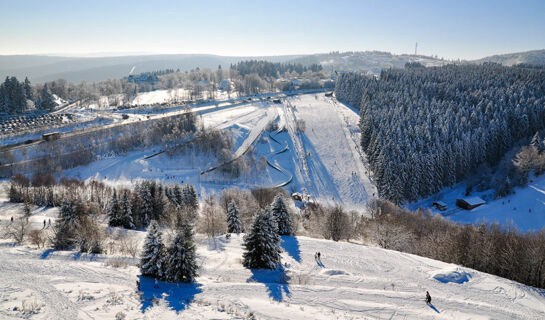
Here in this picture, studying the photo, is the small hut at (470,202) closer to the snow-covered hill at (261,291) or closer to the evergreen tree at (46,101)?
the snow-covered hill at (261,291)

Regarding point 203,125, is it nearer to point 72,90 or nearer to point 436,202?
point 436,202

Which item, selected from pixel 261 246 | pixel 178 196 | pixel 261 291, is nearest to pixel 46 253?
pixel 261 246

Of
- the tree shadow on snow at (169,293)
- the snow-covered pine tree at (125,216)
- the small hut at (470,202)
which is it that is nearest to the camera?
the tree shadow on snow at (169,293)

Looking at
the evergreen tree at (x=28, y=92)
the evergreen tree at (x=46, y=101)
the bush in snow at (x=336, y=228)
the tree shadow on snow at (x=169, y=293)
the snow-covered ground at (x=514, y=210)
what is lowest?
the snow-covered ground at (x=514, y=210)

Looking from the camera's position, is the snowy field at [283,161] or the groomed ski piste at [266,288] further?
the snowy field at [283,161]

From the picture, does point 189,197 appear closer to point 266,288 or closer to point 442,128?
point 266,288

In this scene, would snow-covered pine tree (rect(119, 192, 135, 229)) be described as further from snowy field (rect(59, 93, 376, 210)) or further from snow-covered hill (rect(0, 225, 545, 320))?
snowy field (rect(59, 93, 376, 210))

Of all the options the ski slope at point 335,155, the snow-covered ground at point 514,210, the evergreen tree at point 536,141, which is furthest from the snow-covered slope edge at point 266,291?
the evergreen tree at point 536,141
